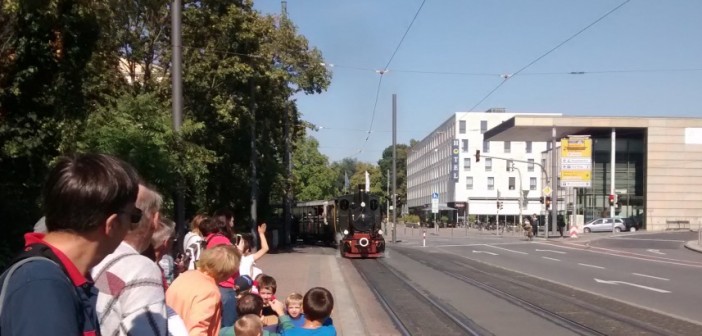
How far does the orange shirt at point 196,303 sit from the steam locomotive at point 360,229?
26512 mm

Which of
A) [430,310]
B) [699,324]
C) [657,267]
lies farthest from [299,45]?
[699,324]

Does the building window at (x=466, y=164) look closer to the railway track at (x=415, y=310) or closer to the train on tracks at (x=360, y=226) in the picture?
the train on tracks at (x=360, y=226)

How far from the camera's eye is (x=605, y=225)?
6366 cm

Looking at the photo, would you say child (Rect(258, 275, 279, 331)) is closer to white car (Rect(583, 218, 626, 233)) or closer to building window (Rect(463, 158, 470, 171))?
white car (Rect(583, 218, 626, 233))

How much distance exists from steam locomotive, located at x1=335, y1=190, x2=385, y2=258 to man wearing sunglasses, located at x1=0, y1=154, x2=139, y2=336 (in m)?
28.9

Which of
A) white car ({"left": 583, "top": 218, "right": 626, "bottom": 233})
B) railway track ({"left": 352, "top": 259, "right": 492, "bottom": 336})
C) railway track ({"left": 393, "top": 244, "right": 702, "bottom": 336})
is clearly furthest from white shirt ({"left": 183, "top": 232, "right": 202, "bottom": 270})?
white car ({"left": 583, "top": 218, "right": 626, "bottom": 233})

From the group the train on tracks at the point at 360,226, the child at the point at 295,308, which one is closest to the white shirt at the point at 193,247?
the child at the point at 295,308

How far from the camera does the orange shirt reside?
4.30 m

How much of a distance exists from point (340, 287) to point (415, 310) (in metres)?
4.04

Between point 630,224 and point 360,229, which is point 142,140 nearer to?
point 360,229

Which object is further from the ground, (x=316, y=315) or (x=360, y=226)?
(x=316, y=315)

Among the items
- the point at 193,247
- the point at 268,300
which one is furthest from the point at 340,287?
the point at 268,300

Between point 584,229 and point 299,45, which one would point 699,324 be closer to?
point 299,45

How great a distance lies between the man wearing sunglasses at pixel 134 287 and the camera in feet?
8.63
